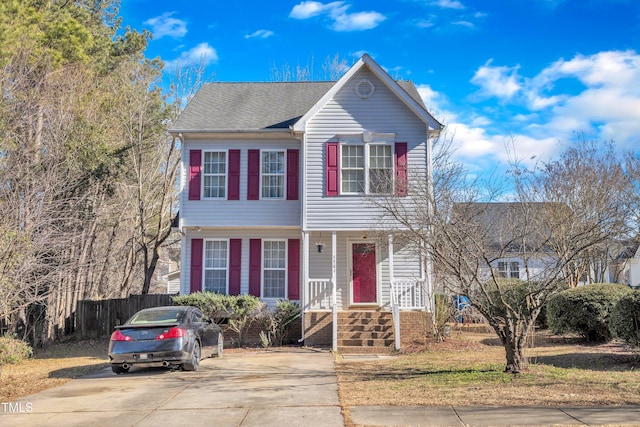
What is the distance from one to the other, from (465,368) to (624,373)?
9.39ft

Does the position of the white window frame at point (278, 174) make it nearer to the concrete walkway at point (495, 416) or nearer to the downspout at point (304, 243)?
the downspout at point (304, 243)

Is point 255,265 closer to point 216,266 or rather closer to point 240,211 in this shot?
point 216,266

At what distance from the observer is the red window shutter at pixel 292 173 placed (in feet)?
58.3

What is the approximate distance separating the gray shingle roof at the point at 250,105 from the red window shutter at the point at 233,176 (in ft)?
3.18

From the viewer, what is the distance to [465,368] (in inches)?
412

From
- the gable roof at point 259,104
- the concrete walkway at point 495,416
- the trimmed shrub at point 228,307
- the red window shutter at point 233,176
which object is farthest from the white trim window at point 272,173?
→ the concrete walkway at point 495,416

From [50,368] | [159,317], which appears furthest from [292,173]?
[50,368]

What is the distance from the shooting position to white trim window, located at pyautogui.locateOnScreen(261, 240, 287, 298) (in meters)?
17.7

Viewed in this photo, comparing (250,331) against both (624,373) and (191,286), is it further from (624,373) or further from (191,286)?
(624,373)

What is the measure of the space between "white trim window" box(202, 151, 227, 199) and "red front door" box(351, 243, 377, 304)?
16.5ft

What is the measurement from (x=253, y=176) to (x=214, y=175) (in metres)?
1.37

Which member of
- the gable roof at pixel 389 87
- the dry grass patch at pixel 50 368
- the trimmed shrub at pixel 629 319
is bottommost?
the dry grass patch at pixel 50 368

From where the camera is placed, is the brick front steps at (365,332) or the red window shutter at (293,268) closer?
the brick front steps at (365,332)

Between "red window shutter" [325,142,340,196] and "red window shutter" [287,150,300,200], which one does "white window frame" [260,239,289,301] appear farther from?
"red window shutter" [325,142,340,196]
